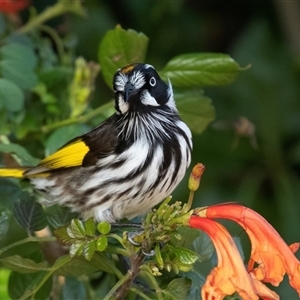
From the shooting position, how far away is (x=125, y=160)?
4.33ft

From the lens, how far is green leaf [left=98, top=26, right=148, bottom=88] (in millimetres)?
1363

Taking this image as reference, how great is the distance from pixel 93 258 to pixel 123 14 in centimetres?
163

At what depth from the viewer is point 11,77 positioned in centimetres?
145

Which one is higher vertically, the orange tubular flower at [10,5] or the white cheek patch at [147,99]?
the orange tubular flower at [10,5]

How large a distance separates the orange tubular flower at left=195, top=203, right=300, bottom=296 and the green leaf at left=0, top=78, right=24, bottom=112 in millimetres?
527

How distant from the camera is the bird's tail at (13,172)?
A: 1.37m

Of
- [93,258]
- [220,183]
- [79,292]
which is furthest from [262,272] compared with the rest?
[220,183]

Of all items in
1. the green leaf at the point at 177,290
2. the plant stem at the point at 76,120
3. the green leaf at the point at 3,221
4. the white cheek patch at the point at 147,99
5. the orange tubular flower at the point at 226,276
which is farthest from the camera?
the plant stem at the point at 76,120

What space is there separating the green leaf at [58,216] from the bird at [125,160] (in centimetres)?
10

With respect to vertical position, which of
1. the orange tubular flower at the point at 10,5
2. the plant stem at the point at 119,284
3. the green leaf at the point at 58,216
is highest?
the orange tubular flower at the point at 10,5

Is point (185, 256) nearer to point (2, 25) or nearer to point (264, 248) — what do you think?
point (264, 248)

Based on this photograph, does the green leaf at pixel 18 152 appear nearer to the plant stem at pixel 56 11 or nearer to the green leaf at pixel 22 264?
the green leaf at pixel 22 264

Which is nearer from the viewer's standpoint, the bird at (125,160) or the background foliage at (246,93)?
the bird at (125,160)

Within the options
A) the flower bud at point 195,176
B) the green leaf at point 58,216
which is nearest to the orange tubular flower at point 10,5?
the green leaf at point 58,216
